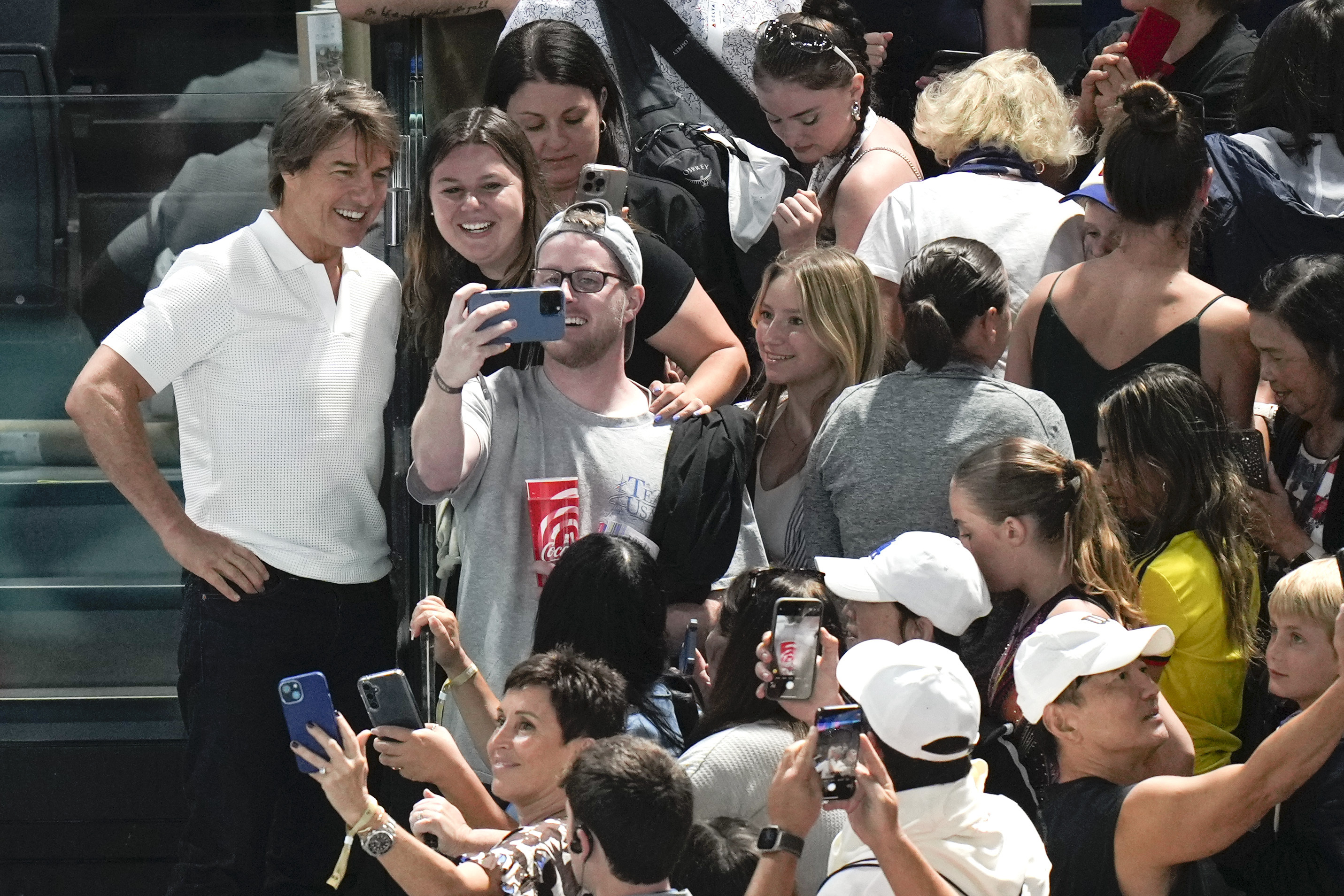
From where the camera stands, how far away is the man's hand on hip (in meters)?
3.75

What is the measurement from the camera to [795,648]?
297cm

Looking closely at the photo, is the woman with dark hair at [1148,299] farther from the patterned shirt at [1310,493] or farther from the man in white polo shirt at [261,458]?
the man in white polo shirt at [261,458]

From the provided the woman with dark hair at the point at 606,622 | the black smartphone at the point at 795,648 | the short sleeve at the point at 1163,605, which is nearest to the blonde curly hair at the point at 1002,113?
the short sleeve at the point at 1163,605

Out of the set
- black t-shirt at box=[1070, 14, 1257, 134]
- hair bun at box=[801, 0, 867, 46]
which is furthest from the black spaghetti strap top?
hair bun at box=[801, 0, 867, 46]

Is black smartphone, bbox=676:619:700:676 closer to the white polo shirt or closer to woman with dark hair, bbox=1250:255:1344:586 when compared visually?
the white polo shirt

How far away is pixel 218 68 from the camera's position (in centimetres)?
791

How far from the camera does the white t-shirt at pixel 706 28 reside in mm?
5031

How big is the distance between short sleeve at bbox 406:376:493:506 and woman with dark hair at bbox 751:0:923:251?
1.17 meters

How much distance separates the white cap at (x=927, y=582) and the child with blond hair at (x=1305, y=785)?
1.88ft

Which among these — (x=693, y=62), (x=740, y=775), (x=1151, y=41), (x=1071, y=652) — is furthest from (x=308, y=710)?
(x=1151, y=41)

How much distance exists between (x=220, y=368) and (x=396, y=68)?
4.97 ft

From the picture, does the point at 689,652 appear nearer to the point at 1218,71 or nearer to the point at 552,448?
the point at 552,448

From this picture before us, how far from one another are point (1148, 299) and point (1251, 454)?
19.5 inches

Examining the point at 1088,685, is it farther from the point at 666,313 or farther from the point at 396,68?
the point at 396,68
